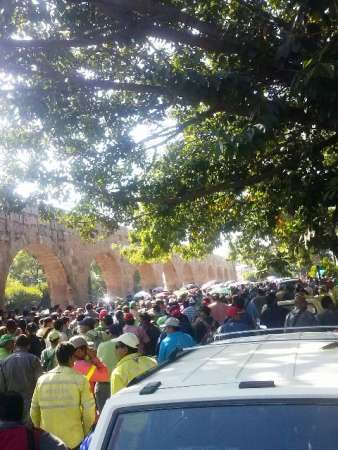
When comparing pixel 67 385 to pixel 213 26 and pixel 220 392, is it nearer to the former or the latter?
pixel 220 392

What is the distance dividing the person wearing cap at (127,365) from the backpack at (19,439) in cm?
148

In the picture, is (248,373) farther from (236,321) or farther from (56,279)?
(56,279)

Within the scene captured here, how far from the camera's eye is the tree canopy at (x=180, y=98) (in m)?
5.20

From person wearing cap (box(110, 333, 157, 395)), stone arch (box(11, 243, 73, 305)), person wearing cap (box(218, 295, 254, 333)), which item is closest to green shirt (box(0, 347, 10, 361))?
person wearing cap (box(110, 333, 157, 395))

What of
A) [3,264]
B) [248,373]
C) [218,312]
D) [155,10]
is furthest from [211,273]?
[248,373]

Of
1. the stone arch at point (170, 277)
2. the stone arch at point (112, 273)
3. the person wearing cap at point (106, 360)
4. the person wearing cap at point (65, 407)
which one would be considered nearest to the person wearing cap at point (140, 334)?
the person wearing cap at point (106, 360)

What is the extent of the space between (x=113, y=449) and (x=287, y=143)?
625cm

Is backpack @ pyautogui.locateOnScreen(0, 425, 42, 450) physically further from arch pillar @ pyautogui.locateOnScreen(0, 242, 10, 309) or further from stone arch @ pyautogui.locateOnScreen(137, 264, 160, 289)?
stone arch @ pyautogui.locateOnScreen(137, 264, 160, 289)

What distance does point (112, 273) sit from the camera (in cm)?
2858

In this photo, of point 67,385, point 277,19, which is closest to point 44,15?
point 277,19

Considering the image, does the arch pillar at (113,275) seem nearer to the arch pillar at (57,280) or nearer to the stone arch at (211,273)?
the arch pillar at (57,280)

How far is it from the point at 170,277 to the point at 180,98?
1386 inches

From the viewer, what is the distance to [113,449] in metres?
1.80

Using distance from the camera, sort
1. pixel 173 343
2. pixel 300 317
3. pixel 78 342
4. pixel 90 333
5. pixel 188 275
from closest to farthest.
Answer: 1. pixel 78 342
2. pixel 173 343
3. pixel 300 317
4. pixel 90 333
5. pixel 188 275
